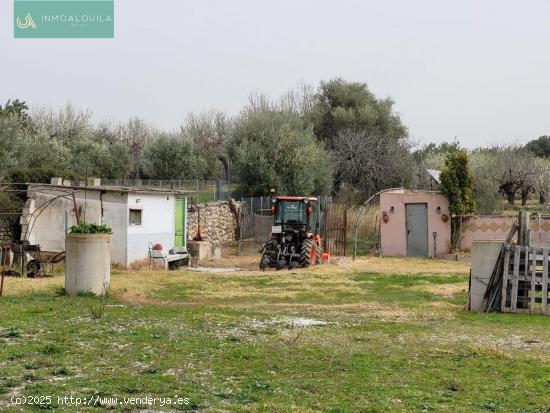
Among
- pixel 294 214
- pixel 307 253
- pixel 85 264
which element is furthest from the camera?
pixel 294 214

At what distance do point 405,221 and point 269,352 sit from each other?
66.8 ft

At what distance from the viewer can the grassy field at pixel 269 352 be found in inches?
247

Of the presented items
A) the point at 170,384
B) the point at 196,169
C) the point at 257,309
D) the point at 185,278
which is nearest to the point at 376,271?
the point at 185,278

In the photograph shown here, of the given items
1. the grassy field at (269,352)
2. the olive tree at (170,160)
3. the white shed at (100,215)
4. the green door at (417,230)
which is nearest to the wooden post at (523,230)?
the grassy field at (269,352)

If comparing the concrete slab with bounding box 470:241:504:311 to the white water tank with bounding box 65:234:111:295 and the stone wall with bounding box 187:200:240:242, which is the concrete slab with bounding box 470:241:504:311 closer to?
the white water tank with bounding box 65:234:111:295

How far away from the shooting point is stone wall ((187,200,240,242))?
2978cm

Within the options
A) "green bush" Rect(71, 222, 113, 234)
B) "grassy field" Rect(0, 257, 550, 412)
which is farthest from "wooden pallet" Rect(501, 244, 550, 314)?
"green bush" Rect(71, 222, 113, 234)

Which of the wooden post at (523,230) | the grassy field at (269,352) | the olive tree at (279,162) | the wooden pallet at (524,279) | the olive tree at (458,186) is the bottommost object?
the grassy field at (269,352)

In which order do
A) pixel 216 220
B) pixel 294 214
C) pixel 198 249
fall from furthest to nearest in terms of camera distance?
1. pixel 216 220
2. pixel 198 249
3. pixel 294 214

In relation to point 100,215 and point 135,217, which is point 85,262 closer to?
point 100,215

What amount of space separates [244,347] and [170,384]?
209 centimetres

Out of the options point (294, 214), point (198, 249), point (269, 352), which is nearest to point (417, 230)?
point (294, 214)

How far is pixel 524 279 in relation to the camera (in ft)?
42.8

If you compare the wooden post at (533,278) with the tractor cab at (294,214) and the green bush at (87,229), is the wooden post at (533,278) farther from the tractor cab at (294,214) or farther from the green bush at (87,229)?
the tractor cab at (294,214)
